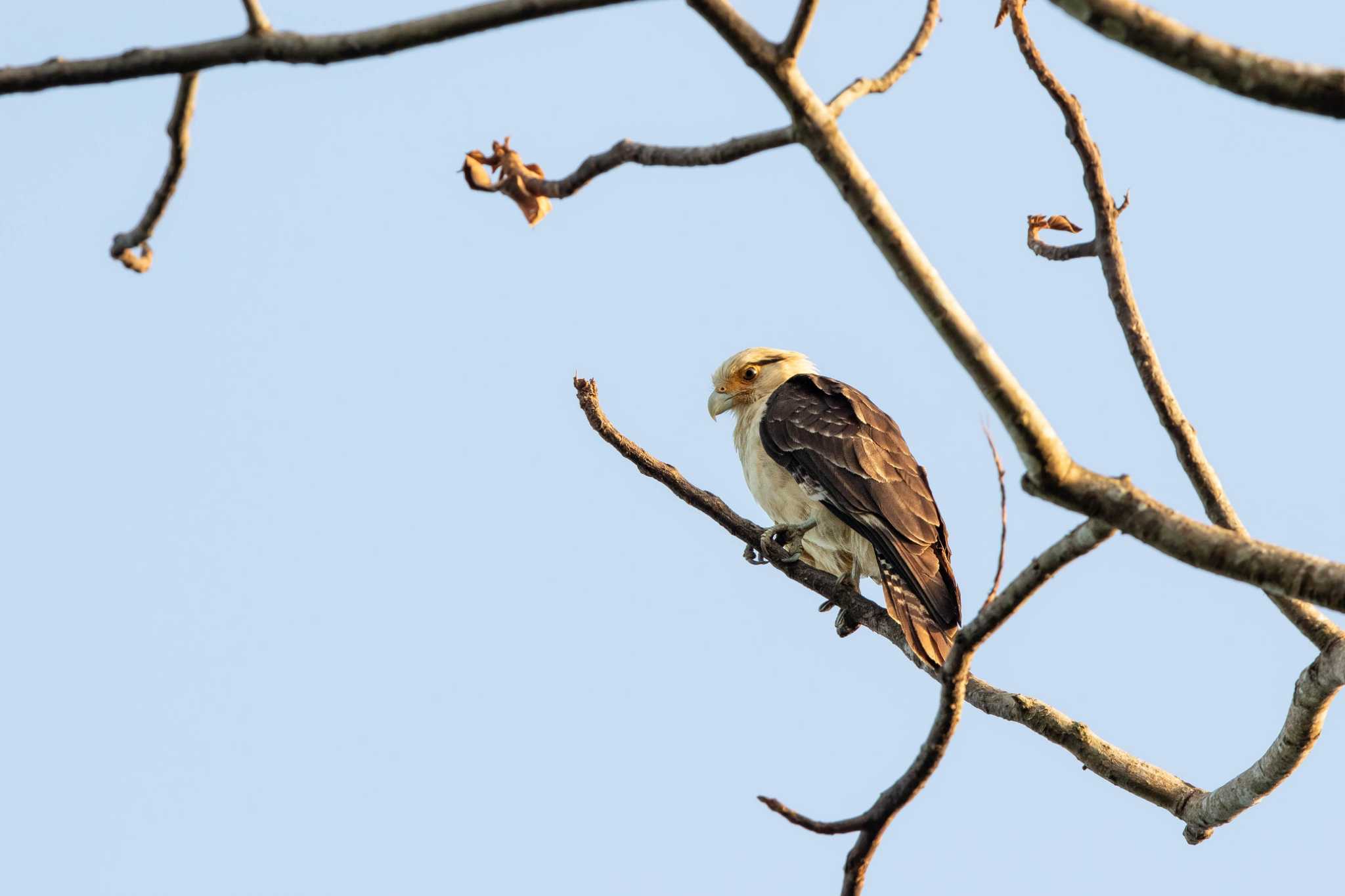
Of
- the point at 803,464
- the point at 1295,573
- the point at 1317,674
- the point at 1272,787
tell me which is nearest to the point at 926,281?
the point at 1295,573

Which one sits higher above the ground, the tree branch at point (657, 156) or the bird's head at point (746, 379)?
the bird's head at point (746, 379)

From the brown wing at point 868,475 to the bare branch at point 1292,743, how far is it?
1.86 metres

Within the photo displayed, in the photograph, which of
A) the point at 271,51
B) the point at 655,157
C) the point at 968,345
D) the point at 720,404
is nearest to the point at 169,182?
the point at 271,51

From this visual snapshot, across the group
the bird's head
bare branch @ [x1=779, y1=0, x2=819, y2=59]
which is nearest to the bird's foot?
the bird's head

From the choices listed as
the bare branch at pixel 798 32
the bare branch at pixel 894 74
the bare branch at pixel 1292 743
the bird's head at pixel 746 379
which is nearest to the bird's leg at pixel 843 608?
the bird's head at pixel 746 379

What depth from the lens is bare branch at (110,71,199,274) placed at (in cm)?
359

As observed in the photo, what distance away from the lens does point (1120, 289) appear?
17.9 ft

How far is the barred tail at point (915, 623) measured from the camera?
7.12m

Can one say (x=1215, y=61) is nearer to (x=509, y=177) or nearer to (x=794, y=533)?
(x=509, y=177)

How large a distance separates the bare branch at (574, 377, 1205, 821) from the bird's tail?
8 cm

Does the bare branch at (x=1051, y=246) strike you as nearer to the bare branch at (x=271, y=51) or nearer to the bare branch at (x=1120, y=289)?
the bare branch at (x=1120, y=289)

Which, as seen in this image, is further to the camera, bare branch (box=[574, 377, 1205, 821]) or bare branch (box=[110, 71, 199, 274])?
bare branch (box=[574, 377, 1205, 821])

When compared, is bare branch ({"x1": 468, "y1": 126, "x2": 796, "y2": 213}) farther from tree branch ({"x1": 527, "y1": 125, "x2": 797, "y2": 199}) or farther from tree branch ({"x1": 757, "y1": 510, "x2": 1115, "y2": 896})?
tree branch ({"x1": 757, "y1": 510, "x2": 1115, "y2": 896})

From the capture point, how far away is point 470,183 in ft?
14.0
